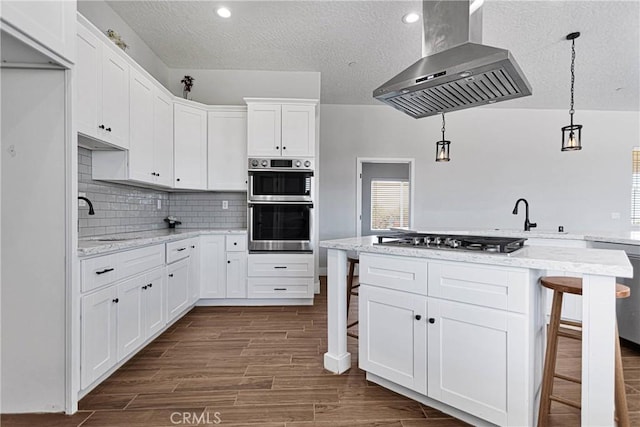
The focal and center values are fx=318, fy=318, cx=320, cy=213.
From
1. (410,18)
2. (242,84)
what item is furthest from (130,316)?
(410,18)

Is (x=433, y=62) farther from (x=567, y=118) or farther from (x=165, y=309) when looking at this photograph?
(x=567, y=118)

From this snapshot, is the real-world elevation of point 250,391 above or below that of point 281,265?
below

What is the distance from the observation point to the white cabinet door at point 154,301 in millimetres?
2438

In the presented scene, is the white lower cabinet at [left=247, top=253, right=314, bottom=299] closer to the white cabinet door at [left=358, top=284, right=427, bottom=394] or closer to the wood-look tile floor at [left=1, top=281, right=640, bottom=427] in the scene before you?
the wood-look tile floor at [left=1, top=281, right=640, bottom=427]

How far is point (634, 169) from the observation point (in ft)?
19.1

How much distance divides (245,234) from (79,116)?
1921 millimetres

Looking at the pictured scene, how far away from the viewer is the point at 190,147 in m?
3.71

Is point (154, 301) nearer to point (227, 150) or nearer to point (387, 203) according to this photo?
point (227, 150)

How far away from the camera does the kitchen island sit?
1271mm

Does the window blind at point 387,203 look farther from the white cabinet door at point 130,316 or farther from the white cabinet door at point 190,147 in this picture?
the white cabinet door at point 130,316

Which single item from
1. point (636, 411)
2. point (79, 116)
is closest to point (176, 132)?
point (79, 116)

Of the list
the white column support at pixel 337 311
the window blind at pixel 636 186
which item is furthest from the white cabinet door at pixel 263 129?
the window blind at pixel 636 186

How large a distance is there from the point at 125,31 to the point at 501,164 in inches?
233

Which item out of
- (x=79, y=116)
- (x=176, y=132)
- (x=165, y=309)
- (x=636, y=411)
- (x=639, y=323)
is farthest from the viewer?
(x=176, y=132)
